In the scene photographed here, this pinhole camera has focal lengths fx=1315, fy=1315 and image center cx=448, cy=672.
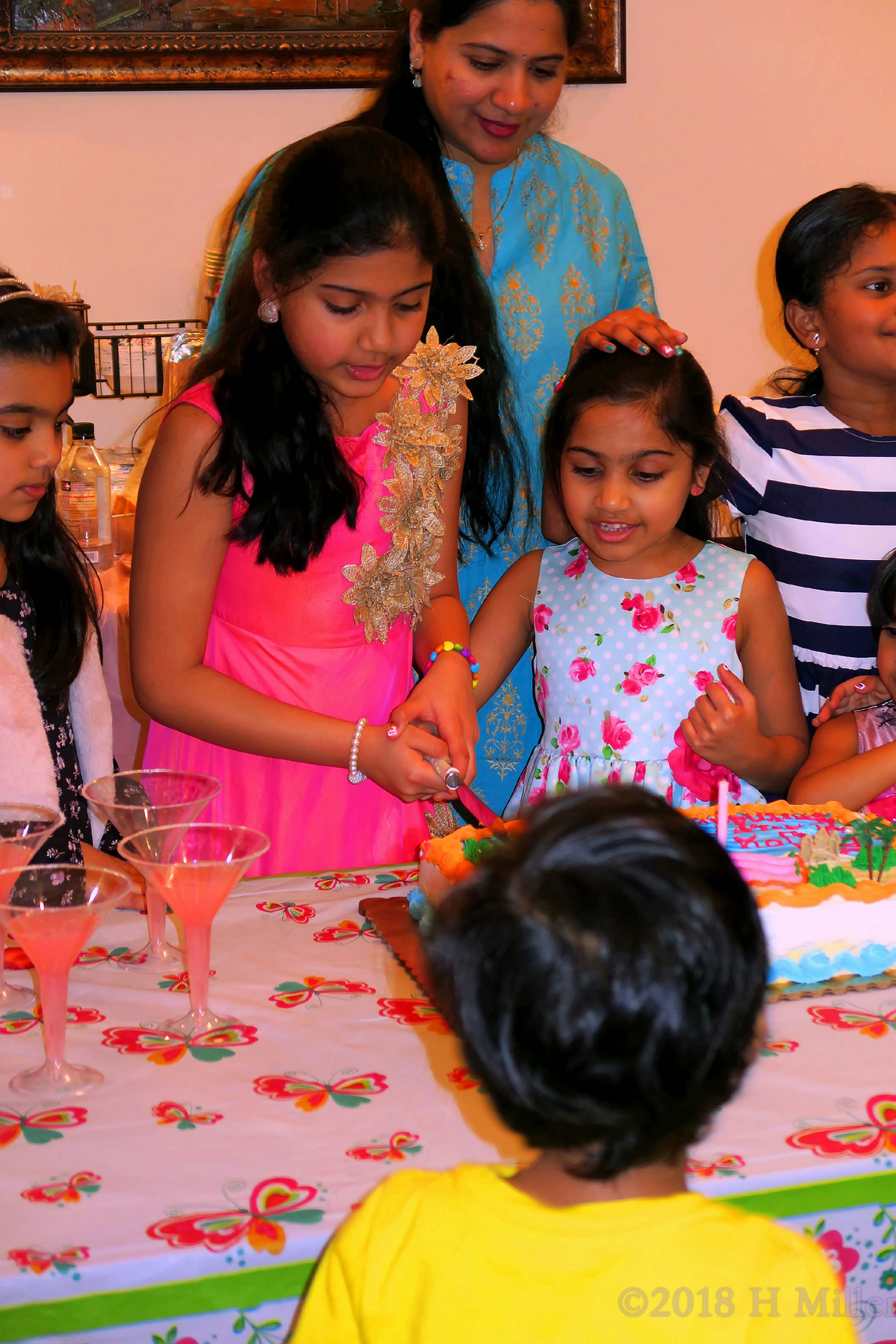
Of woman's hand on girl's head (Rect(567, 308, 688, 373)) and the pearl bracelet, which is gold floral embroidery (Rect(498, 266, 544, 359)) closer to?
woman's hand on girl's head (Rect(567, 308, 688, 373))

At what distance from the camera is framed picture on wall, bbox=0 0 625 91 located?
3662 millimetres

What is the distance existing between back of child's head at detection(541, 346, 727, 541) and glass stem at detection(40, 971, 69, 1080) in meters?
1.10

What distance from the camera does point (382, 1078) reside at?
1100 mm

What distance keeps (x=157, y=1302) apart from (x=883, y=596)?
1.36 m

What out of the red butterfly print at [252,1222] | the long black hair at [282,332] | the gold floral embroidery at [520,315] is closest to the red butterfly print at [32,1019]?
the red butterfly print at [252,1222]

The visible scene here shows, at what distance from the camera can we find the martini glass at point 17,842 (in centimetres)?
120

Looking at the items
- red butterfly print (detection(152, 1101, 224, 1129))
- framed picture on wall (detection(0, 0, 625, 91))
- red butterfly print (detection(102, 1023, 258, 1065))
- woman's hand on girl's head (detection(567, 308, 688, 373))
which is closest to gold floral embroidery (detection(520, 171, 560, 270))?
woman's hand on girl's head (detection(567, 308, 688, 373))

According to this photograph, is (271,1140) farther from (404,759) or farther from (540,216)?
(540,216)

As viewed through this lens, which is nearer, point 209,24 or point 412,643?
point 412,643

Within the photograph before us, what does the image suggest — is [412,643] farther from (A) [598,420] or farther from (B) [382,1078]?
(B) [382,1078]

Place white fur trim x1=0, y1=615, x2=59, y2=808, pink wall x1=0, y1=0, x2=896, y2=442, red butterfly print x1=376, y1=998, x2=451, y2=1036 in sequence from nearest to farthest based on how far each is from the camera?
1. red butterfly print x1=376, y1=998, x2=451, y2=1036
2. white fur trim x1=0, y1=615, x2=59, y2=808
3. pink wall x1=0, y1=0, x2=896, y2=442

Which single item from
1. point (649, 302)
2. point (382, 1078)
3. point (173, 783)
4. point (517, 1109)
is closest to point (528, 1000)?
point (517, 1109)

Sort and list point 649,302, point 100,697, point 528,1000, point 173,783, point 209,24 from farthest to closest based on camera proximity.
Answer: point 209,24
point 649,302
point 100,697
point 173,783
point 528,1000

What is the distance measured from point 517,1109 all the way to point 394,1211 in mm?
125
